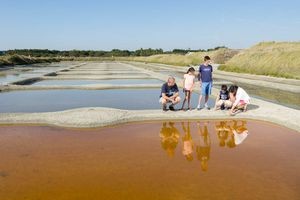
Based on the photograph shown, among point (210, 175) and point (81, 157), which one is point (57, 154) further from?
point (210, 175)

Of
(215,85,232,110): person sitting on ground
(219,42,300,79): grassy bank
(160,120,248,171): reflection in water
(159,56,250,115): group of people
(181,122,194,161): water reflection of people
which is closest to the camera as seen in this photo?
(181,122,194,161): water reflection of people

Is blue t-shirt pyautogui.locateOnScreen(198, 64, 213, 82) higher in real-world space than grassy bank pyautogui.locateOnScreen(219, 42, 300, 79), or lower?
higher

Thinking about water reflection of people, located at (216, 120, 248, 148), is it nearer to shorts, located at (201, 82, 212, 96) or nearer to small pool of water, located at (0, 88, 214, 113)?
shorts, located at (201, 82, 212, 96)

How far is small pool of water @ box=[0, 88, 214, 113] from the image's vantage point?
11.7m

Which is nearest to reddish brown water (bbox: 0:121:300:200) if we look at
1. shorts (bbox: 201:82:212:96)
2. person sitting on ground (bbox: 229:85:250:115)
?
person sitting on ground (bbox: 229:85:250:115)

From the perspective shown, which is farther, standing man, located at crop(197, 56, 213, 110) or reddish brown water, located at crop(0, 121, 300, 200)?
standing man, located at crop(197, 56, 213, 110)

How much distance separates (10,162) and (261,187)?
4.11 metres

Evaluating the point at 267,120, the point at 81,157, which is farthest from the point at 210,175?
the point at 267,120

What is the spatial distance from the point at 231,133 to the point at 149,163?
294 centimetres

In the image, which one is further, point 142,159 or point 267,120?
point 267,120

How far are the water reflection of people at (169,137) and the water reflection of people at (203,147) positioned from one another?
1.64ft

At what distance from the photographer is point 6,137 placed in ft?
24.5

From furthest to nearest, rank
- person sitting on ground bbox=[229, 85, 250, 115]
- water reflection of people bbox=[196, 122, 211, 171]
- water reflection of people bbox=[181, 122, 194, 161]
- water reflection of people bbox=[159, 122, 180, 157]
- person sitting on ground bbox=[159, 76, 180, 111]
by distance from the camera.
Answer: person sitting on ground bbox=[159, 76, 180, 111] → person sitting on ground bbox=[229, 85, 250, 115] → water reflection of people bbox=[159, 122, 180, 157] → water reflection of people bbox=[181, 122, 194, 161] → water reflection of people bbox=[196, 122, 211, 171]

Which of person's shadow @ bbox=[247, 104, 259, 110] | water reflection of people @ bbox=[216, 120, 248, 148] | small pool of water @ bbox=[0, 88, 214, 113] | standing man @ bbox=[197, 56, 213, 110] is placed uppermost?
standing man @ bbox=[197, 56, 213, 110]
